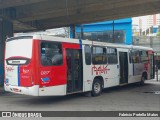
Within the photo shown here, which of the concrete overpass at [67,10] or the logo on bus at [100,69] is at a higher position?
the concrete overpass at [67,10]

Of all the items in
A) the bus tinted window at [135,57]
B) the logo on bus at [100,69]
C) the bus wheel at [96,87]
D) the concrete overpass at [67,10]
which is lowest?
the bus wheel at [96,87]

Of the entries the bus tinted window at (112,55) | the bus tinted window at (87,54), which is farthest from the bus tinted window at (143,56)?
the bus tinted window at (87,54)

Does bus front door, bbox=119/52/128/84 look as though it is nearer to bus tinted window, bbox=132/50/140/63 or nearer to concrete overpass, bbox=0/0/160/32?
bus tinted window, bbox=132/50/140/63

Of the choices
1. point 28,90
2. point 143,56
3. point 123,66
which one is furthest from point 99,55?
point 143,56

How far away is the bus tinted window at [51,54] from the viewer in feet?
38.5

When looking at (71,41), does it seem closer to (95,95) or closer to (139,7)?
(95,95)

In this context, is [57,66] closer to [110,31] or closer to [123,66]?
[123,66]

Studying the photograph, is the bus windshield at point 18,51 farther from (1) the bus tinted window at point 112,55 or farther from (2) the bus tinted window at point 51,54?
(1) the bus tinted window at point 112,55

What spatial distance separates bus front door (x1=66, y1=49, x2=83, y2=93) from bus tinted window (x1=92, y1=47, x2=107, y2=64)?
1268 mm

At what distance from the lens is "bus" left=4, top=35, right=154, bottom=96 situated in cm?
1144

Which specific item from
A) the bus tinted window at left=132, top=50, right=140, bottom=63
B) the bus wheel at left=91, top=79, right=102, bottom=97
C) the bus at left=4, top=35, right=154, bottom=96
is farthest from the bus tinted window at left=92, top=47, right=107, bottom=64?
the bus tinted window at left=132, top=50, right=140, bottom=63

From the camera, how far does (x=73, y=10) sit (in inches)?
761

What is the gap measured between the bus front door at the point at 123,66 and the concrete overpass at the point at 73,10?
3.24 m

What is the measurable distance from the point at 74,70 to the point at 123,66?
5.54 metres
